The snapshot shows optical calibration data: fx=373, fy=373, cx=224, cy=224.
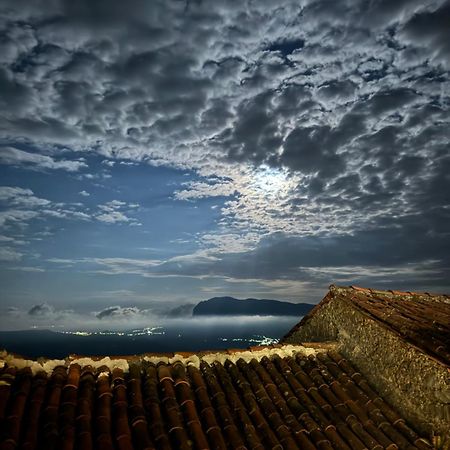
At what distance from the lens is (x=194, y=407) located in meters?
5.99

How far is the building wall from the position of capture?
6.16 meters

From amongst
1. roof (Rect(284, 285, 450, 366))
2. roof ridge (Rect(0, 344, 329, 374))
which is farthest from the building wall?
roof ridge (Rect(0, 344, 329, 374))

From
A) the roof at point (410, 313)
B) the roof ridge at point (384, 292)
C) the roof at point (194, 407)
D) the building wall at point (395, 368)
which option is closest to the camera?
the roof at point (194, 407)

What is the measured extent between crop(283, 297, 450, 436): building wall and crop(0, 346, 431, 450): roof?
10.2 inches

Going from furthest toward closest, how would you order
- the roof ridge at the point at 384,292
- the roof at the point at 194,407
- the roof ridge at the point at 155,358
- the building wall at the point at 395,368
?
the roof ridge at the point at 384,292
the roof ridge at the point at 155,358
the building wall at the point at 395,368
the roof at the point at 194,407

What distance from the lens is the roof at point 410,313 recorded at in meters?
6.94

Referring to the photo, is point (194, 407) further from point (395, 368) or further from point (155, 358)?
point (395, 368)

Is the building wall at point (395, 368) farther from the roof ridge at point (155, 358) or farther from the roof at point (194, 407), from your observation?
the roof ridge at point (155, 358)

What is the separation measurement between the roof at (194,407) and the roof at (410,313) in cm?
131

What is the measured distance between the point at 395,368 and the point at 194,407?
3.90 m

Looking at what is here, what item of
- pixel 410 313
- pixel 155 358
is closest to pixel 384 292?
pixel 410 313

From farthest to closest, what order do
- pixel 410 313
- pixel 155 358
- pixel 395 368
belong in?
pixel 410 313, pixel 155 358, pixel 395 368

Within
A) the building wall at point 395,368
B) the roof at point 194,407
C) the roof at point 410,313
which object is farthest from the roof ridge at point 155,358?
the roof at point 410,313

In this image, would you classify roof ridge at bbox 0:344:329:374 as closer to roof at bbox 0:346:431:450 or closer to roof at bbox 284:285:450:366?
roof at bbox 0:346:431:450
